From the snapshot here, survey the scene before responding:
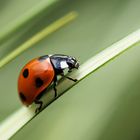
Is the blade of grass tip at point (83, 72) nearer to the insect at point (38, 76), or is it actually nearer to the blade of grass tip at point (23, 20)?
the insect at point (38, 76)

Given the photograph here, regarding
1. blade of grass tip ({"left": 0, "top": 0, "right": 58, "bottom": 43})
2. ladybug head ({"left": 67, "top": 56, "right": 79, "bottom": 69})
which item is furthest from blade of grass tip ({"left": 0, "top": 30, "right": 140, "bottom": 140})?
blade of grass tip ({"left": 0, "top": 0, "right": 58, "bottom": 43})

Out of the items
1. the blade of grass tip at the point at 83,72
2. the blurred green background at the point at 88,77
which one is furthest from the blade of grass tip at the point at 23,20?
the blade of grass tip at the point at 83,72

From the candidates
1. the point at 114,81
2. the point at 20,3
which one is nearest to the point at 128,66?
the point at 114,81

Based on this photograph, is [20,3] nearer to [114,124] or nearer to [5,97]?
[5,97]

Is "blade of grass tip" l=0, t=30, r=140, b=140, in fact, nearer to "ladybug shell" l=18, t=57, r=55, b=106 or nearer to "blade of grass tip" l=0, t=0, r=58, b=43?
"ladybug shell" l=18, t=57, r=55, b=106

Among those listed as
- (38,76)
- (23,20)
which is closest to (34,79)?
(38,76)

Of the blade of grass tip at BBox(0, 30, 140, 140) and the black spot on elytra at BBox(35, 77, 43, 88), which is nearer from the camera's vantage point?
the blade of grass tip at BBox(0, 30, 140, 140)

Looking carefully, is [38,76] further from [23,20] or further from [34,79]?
[23,20]

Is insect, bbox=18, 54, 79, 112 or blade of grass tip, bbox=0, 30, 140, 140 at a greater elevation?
insect, bbox=18, 54, 79, 112
